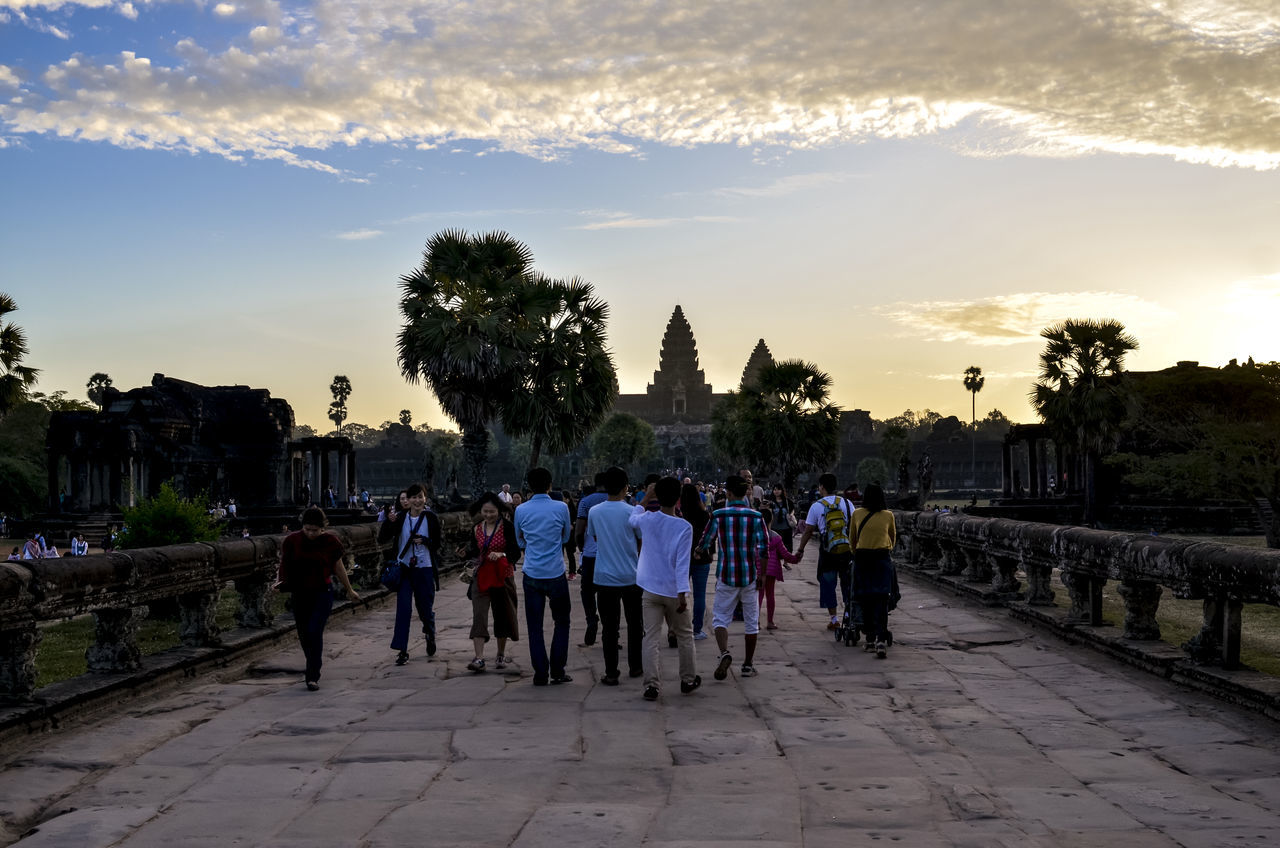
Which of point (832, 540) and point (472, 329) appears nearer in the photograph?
point (832, 540)

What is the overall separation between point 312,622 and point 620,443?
111 meters

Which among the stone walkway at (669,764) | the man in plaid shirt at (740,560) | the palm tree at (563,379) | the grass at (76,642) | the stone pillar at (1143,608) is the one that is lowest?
the grass at (76,642)

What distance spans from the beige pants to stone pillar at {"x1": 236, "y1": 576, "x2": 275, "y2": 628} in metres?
4.53

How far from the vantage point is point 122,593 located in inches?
347

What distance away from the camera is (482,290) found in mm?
31703

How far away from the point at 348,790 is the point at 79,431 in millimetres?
45063

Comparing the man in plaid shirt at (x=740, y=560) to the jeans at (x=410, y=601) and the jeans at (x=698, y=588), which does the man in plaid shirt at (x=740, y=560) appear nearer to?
the jeans at (x=698, y=588)

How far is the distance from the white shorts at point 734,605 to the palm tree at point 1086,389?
3383 cm

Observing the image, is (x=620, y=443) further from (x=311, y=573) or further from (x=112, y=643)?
(x=112, y=643)

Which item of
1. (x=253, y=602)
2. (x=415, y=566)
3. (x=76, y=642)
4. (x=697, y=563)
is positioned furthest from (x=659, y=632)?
(x=76, y=642)

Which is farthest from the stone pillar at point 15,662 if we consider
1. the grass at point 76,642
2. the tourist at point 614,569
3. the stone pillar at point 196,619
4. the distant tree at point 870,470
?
the distant tree at point 870,470

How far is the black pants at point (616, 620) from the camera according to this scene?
31.6 feet

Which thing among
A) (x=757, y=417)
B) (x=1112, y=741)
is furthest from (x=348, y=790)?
(x=757, y=417)

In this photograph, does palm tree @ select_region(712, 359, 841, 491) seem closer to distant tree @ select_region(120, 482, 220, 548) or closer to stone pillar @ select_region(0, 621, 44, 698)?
distant tree @ select_region(120, 482, 220, 548)
